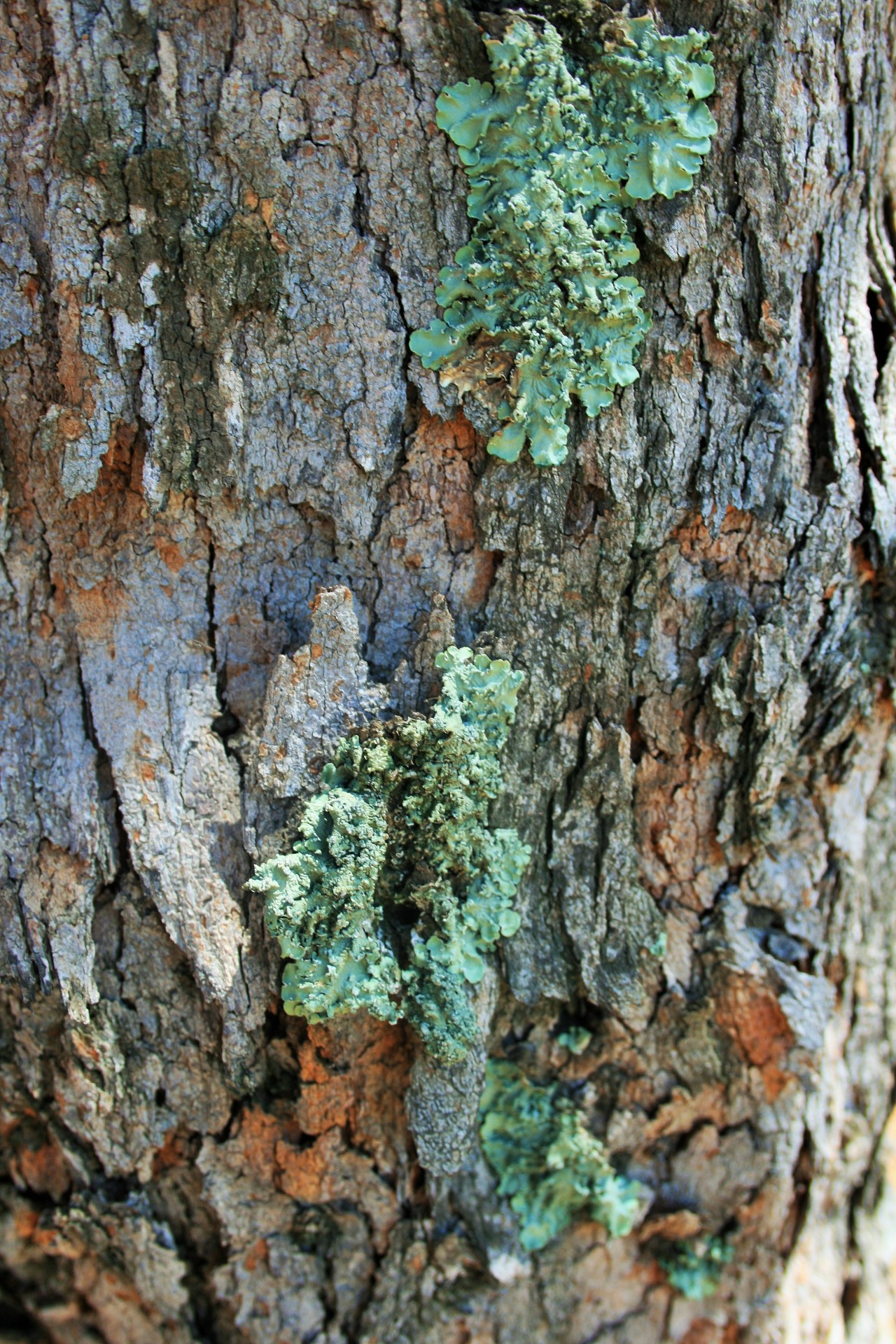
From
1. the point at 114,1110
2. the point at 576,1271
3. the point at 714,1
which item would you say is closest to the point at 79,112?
the point at 714,1

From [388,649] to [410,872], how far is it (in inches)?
17.8

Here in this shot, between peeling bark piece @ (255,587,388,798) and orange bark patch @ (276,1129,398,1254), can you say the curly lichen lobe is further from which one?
orange bark patch @ (276,1129,398,1254)

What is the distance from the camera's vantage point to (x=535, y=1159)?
1.93m

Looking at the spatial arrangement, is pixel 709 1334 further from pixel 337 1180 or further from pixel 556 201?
pixel 556 201

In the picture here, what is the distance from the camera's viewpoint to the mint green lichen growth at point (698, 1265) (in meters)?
2.04

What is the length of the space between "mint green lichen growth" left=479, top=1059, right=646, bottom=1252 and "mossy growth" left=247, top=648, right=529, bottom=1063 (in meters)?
0.33

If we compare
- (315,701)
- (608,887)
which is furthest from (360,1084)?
(315,701)

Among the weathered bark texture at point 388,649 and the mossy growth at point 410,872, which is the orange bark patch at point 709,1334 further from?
the mossy growth at point 410,872

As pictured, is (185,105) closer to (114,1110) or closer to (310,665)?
(310,665)

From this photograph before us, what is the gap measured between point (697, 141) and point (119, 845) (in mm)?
1709

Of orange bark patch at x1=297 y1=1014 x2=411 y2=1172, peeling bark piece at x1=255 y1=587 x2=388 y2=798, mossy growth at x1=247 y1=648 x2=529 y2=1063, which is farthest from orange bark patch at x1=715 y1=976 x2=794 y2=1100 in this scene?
peeling bark piece at x1=255 y1=587 x2=388 y2=798

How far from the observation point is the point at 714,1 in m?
1.51

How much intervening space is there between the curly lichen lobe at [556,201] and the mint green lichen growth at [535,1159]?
4.60 feet

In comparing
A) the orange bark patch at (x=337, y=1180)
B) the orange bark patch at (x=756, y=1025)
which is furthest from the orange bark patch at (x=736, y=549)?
the orange bark patch at (x=337, y=1180)
